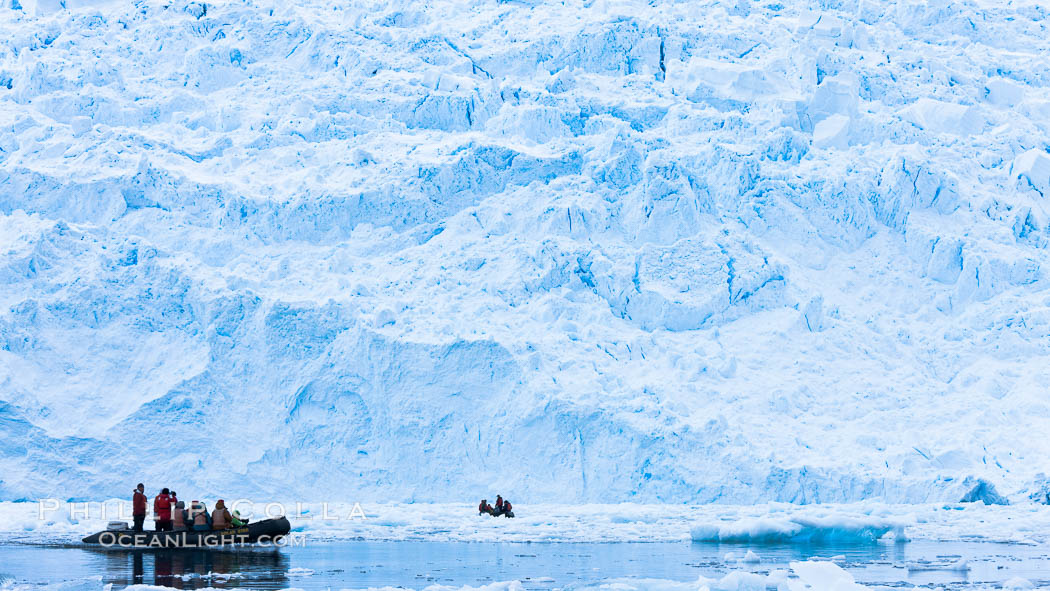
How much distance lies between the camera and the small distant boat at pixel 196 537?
10734mm

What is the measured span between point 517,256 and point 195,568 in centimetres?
1130

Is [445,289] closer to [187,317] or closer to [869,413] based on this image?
[187,317]

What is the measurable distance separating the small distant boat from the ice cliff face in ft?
22.1

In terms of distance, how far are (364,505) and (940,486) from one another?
750 cm

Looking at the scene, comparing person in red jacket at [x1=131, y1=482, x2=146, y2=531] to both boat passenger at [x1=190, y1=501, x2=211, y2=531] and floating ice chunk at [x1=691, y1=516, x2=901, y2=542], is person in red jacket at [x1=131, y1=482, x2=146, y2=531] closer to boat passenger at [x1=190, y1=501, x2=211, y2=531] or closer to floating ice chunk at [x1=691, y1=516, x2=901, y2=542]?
boat passenger at [x1=190, y1=501, x2=211, y2=531]

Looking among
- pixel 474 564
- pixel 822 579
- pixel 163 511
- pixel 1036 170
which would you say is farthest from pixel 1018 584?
pixel 1036 170

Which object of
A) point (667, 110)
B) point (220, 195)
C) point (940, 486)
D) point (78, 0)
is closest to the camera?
point (940, 486)

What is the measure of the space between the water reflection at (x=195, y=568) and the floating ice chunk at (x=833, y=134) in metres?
14.3

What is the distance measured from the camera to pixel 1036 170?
21.8 meters

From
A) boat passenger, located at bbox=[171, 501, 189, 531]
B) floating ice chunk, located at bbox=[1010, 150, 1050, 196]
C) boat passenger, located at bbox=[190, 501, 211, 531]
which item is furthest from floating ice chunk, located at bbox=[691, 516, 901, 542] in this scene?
floating ice chunk, located at bbox=[1010, 150, 1050, 196]

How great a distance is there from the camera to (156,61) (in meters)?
24.7

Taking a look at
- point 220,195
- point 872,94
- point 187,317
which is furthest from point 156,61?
point 872,94

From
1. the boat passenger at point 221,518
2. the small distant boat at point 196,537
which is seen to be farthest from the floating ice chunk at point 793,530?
the boat passenger at point 221,518

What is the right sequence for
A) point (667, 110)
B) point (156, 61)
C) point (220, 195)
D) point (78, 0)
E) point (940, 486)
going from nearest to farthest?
point (940, 486), point (220, 195), point (667, 110), point (156, 61), point (78, 0)
